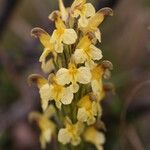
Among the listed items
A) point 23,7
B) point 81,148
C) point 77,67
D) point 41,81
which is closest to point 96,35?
point 77,67

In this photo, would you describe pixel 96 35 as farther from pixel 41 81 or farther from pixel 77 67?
pixel 41 81

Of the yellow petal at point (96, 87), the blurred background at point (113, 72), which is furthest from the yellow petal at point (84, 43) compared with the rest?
the blurred background at point (113, 72)

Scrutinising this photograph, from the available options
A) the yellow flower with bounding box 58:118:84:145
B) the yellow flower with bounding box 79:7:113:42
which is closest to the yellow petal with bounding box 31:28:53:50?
the yellow flower with bounding box 79:7:113:42

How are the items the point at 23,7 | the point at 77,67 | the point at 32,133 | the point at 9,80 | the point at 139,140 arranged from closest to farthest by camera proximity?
1. the point at 77,67
2. the point at 139,140
3. the point at 32,133
4. the point at 9,80
5. the point at 23,7

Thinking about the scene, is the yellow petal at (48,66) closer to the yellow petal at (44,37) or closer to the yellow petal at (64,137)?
the yellow petal at (44,37)

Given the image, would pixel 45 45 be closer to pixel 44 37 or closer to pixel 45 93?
pixel 44 37

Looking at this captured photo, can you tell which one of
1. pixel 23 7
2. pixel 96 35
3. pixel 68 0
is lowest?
pixel 96 35

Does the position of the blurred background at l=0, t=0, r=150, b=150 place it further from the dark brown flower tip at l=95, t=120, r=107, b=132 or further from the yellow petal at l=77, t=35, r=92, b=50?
the yellow petal at l=77, t=35, r=92, b=50
